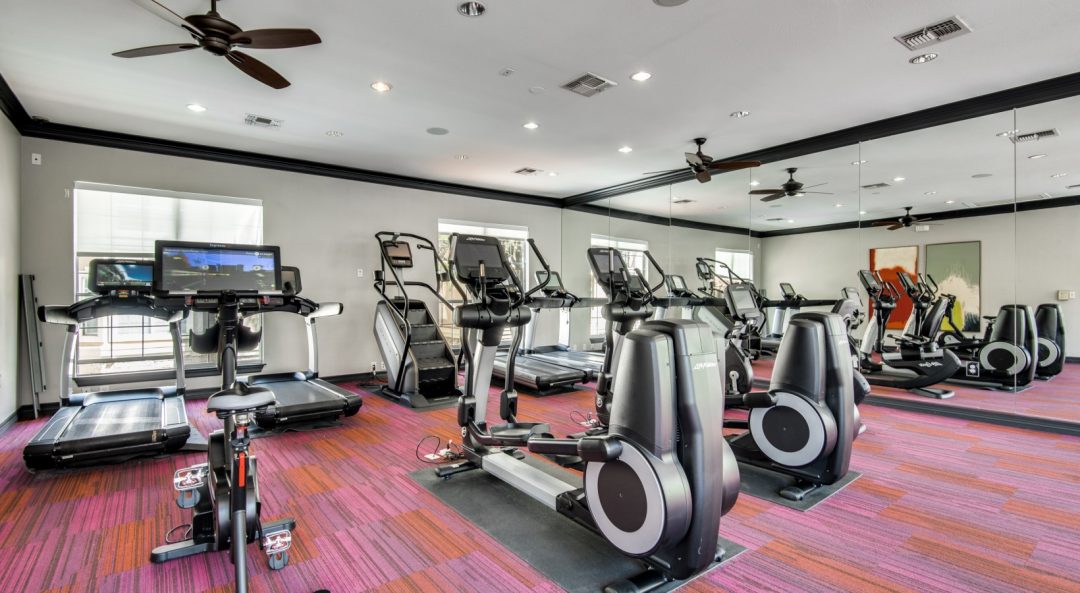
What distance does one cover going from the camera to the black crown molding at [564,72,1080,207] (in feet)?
13.8

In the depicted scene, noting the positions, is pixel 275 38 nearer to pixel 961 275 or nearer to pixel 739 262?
pixel 739 262

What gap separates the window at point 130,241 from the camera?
538 centimetres

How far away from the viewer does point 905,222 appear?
20.6ft

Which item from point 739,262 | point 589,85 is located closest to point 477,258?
point 589,85

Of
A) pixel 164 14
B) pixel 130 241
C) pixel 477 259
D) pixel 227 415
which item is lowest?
pixel 227 415

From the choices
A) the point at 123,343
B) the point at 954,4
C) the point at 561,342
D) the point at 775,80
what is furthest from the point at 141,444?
the point at 561,342

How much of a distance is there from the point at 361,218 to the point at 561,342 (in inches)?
166

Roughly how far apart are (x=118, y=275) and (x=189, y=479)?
10.3 ft

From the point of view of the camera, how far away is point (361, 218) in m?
7.13

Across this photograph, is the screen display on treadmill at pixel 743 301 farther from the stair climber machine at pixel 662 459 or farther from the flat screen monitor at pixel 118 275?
the flat screen monitor at pixel 118 275

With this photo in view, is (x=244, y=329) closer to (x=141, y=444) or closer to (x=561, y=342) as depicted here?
(x=141, y=444)

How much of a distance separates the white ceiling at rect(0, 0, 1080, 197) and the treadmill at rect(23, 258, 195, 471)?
1.57m

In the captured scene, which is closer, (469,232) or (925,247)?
(925,247)

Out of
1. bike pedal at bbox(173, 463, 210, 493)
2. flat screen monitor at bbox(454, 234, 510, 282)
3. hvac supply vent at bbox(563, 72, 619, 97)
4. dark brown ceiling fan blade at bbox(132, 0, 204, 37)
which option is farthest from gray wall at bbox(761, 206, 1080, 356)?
bike pedal at bbox(173, 463, 210, 493)
